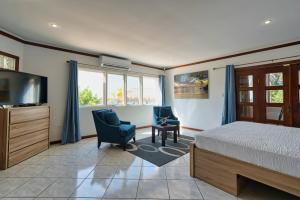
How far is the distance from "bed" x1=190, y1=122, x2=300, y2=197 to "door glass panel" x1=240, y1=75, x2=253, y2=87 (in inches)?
101

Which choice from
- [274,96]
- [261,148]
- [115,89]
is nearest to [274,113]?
[274,96]

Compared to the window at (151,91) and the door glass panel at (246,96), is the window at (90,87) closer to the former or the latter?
the window at (151,91)

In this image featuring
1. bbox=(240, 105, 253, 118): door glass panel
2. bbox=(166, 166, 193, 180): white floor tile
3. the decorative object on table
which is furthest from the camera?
the decorative object on table

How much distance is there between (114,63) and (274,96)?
461 cm

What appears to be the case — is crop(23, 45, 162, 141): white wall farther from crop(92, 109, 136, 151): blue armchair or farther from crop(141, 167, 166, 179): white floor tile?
crop(141, 167, 166, 179): white floor tile

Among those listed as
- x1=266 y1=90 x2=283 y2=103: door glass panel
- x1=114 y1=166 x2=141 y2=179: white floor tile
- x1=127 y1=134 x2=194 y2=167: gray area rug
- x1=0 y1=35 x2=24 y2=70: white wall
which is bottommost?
x1=114 y1=166 x2=141 y2=179: white floor tile

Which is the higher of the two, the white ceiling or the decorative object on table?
the white ceiling

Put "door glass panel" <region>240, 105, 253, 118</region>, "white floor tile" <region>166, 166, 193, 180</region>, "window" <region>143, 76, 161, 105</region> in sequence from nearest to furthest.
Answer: "white floor tile" <region>166, 166, 193, 180</region> < "door glass panel" <region>240, 105, 253, 118</region> < "window" <region>143, 76, 161, 105</region>

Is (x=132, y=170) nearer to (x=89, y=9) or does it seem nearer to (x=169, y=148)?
(x=169, y=148)

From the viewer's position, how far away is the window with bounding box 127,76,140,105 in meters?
5.74

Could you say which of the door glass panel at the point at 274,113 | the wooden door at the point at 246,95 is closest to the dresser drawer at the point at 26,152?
the wooden door at the point at 246,95

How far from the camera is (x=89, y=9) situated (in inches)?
90.7

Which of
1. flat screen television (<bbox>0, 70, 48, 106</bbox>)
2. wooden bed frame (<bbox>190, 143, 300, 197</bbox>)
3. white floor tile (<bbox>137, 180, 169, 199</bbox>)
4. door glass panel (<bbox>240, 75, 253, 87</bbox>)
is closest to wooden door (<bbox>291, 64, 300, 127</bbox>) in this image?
door glass panel (<bbox>240, 75, 253, 87</bbox>)

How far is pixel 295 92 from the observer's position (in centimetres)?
365
